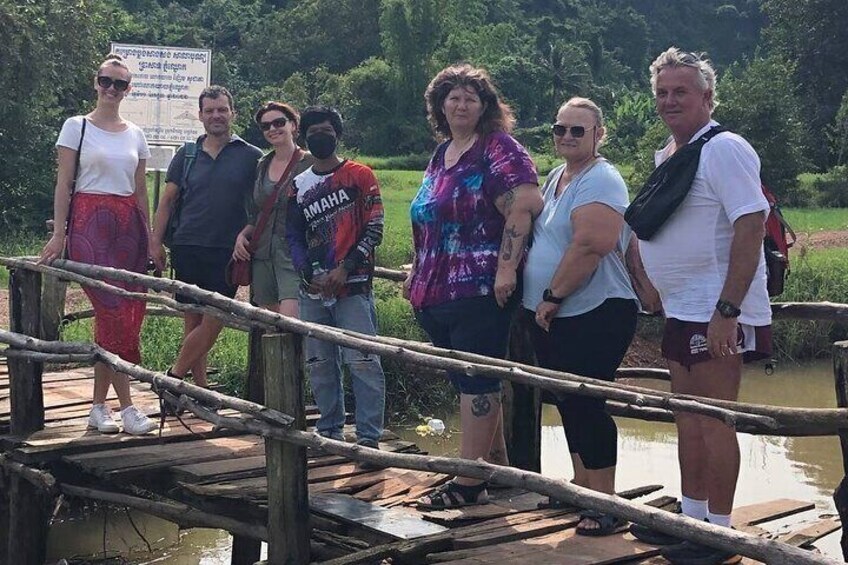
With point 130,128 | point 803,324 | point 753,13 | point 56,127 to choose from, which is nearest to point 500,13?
point 753,13

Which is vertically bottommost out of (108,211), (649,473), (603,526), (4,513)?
(649,473)

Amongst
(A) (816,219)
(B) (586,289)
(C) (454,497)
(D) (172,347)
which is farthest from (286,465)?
(A) (816,219)

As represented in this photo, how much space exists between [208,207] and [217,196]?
6cm

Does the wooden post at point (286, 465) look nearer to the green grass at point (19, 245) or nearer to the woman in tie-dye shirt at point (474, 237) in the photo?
the woman in tie-dye shirt at point (474, 237)

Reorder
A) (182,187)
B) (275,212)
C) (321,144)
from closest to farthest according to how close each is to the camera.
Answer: (321,144)
(275,212)
(182,187)

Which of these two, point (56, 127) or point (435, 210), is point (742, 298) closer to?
point (435, 210)

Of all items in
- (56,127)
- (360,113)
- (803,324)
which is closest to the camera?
(803,324)

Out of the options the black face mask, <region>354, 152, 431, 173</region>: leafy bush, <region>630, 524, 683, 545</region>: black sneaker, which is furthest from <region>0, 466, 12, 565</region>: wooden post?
<region>354, 152, 431, 173</region>: leafy bush

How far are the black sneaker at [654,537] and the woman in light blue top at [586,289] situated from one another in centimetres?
11

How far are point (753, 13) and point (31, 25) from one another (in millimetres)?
56384

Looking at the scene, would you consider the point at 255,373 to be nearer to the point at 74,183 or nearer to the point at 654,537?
the point at 74,183

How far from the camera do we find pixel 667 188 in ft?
11.6

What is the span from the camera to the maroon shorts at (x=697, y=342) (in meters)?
3.50

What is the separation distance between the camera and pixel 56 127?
673 inches
